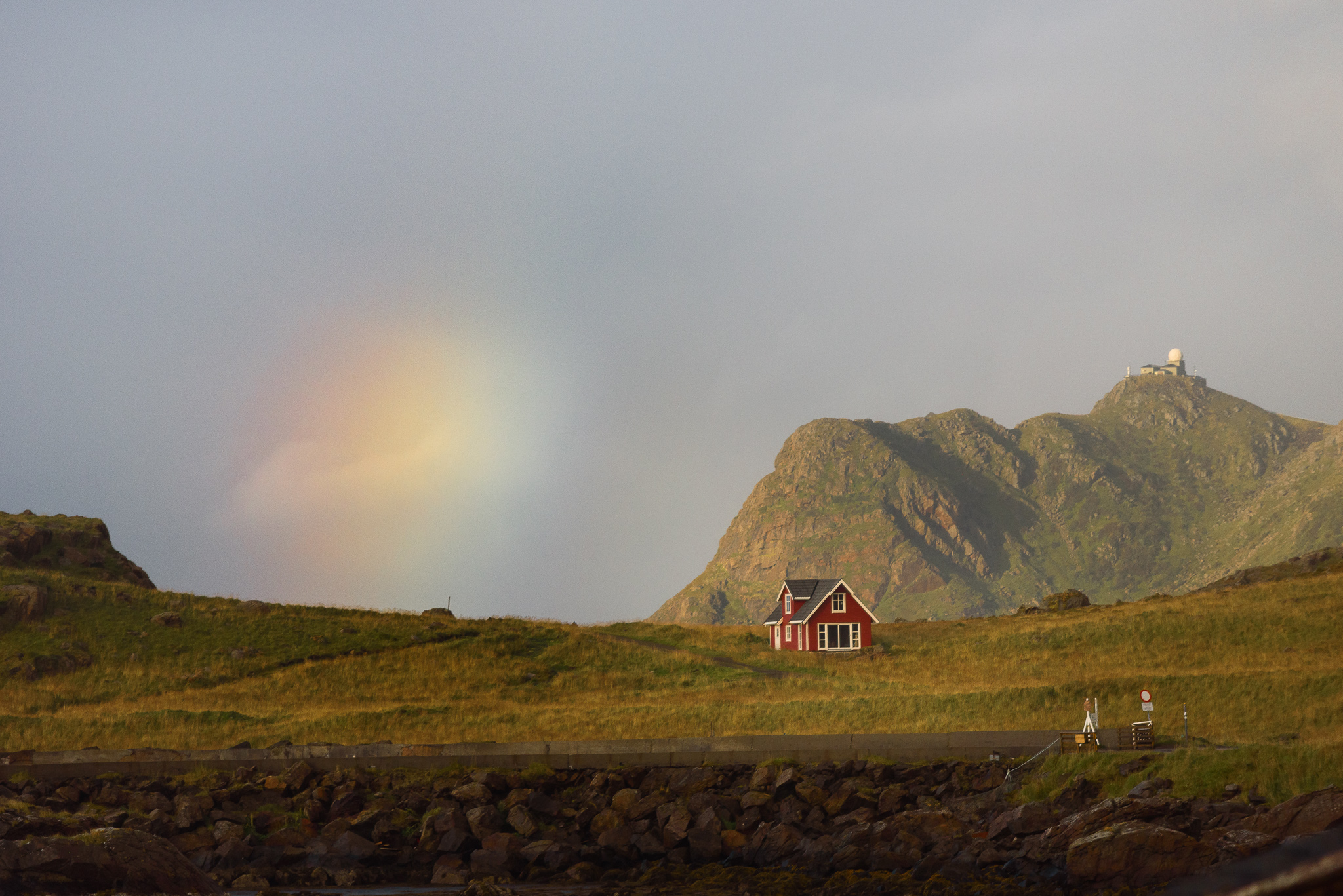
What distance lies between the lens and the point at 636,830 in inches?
1016

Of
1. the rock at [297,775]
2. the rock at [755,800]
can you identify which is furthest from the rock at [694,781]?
the rock at [297,775]

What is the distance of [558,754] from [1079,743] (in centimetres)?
1480

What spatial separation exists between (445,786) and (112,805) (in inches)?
359

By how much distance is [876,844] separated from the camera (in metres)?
22.6

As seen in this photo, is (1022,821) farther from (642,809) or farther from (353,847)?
(353,847)

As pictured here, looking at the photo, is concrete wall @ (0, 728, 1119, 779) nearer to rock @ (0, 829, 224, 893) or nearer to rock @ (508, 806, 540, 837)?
rock @ (508, 806, 540, 837)

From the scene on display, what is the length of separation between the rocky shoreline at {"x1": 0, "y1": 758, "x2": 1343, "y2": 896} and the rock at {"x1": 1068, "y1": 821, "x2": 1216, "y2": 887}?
0.09ft

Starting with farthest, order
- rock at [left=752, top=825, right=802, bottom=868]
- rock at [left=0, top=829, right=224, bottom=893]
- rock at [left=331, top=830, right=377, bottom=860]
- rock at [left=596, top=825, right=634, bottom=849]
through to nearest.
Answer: rock at [left=331, top=830, right=377, bottom=860], rock at [left=596, top=825, right=634, bottom=849], rock at [left=752, top=825, right=802, bottom=868], rock at [left=0, top=829, right=224, bottom=893]

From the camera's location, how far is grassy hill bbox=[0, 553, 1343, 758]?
128 ft

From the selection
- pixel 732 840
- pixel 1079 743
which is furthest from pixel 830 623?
pixel 732 840

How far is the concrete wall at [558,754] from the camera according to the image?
99.6 ft

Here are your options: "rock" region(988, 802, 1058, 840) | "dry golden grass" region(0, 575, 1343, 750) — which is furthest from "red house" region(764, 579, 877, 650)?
"rock" region(988, 802, 1058, 840)

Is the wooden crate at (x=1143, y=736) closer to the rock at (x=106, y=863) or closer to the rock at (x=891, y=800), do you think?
the rock at (x=891, y=800)

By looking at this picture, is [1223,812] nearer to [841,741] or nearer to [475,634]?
[841,741]
